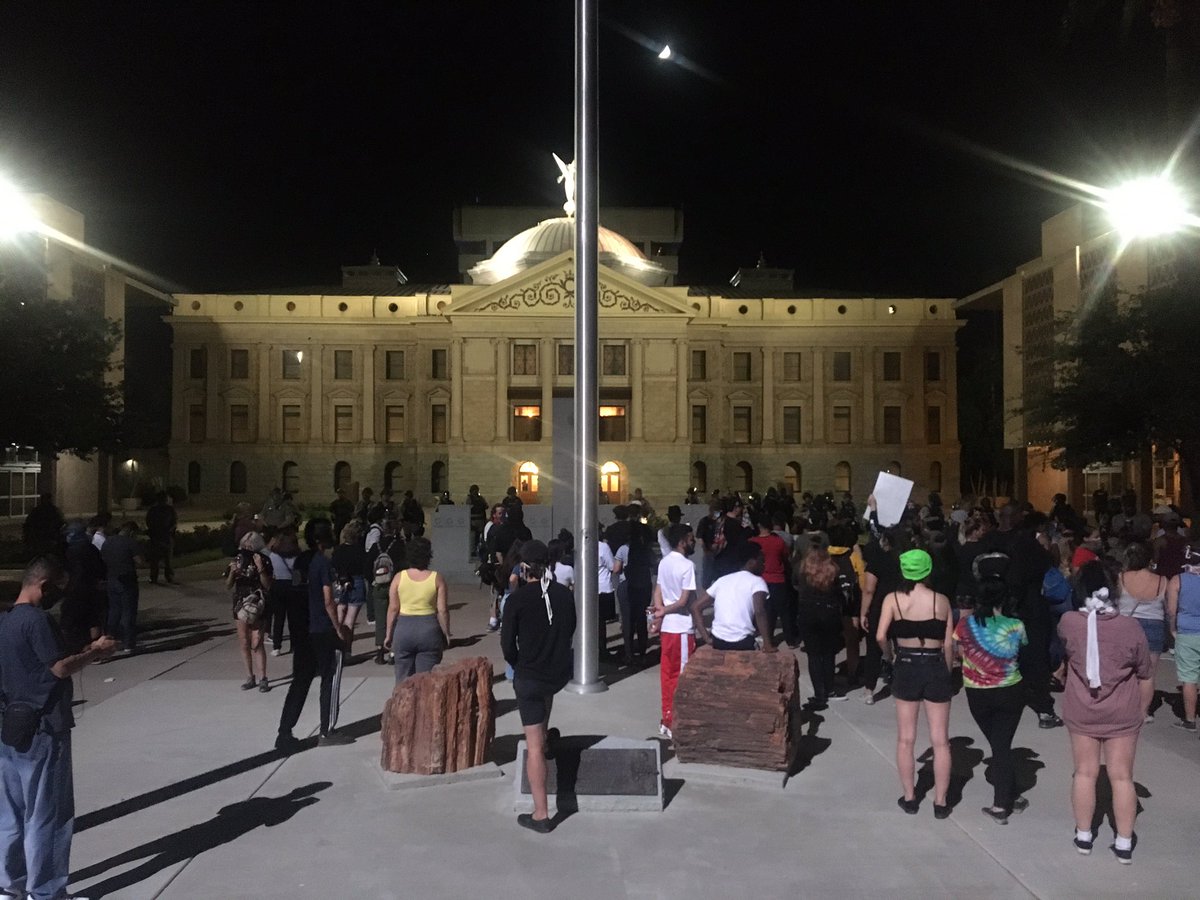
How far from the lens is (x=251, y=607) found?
444 inches

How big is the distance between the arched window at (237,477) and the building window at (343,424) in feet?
18.7

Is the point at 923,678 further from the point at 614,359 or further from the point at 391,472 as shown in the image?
the point at 391,472

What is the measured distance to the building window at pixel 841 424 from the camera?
64438 millimetres

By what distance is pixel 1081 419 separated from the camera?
84.7 feet

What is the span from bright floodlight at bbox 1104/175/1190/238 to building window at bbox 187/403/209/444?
49434mm

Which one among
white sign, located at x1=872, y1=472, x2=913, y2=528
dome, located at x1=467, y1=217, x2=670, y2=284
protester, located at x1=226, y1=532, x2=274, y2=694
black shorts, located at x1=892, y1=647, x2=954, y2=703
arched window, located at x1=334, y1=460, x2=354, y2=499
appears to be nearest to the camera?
black shorts, located at x1=892, y1=647, x2=954, y2=703

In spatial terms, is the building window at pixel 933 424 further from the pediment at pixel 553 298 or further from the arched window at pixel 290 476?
the arched window at pixel 290 476

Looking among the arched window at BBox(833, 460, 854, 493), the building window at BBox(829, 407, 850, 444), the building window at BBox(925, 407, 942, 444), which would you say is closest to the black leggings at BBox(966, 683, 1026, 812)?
the arched window at BBox(833, 460, 854, 493)

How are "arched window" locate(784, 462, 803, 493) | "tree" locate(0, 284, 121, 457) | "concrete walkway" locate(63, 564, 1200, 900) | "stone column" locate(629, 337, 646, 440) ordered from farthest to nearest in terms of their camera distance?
"arched window" locate(784, 462, 803, 493) → "stone column" locate(629, 337, 646, 440) → "tree" locate(0, 284, 121, 457) → "concrete walkway" locate(63, 564, 1200, 900)

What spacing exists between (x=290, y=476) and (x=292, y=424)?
3.09 meters

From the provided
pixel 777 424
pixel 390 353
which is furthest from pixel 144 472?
pixel 777 424

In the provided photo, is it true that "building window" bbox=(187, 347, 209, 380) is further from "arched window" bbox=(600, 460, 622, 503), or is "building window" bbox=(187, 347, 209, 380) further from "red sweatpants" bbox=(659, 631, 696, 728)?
"red sweatpants" bbox=(659, 631, 696, 728)

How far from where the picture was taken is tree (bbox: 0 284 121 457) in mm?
25125

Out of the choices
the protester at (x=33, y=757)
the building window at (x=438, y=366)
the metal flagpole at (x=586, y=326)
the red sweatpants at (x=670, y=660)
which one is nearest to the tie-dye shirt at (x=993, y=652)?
the red sweatpants at (x=670, y=660)
